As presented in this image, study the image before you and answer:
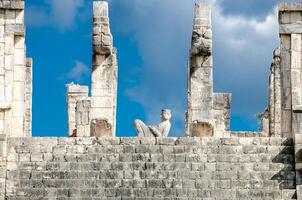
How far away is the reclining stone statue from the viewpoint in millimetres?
33938

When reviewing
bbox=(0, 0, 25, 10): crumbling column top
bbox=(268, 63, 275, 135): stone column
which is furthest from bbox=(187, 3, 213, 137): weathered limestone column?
bbox=(268, 63, 275, 135): stone column

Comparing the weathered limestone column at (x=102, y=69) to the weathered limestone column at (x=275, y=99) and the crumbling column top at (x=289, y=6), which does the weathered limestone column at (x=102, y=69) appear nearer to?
the crumbling column top at (x=289, y=6)

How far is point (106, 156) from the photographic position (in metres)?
29.6

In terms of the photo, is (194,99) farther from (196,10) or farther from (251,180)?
(251,180)

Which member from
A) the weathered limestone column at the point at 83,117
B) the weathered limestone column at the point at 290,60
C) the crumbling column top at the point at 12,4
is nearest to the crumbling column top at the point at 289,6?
the weathered limestone column at the point at 290,60

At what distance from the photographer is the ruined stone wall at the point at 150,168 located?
28672 millimetres

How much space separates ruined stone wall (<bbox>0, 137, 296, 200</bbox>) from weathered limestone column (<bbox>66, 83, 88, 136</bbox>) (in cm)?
1219

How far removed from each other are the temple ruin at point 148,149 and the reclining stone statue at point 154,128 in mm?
947

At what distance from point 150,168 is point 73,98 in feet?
47.0

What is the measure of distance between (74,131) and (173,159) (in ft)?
40.3

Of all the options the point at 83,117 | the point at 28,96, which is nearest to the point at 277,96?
the point at 83,117

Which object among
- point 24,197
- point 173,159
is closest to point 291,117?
point 173,159

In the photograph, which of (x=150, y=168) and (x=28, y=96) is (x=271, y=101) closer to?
(x=28, y=96)

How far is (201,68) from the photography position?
110 ft
